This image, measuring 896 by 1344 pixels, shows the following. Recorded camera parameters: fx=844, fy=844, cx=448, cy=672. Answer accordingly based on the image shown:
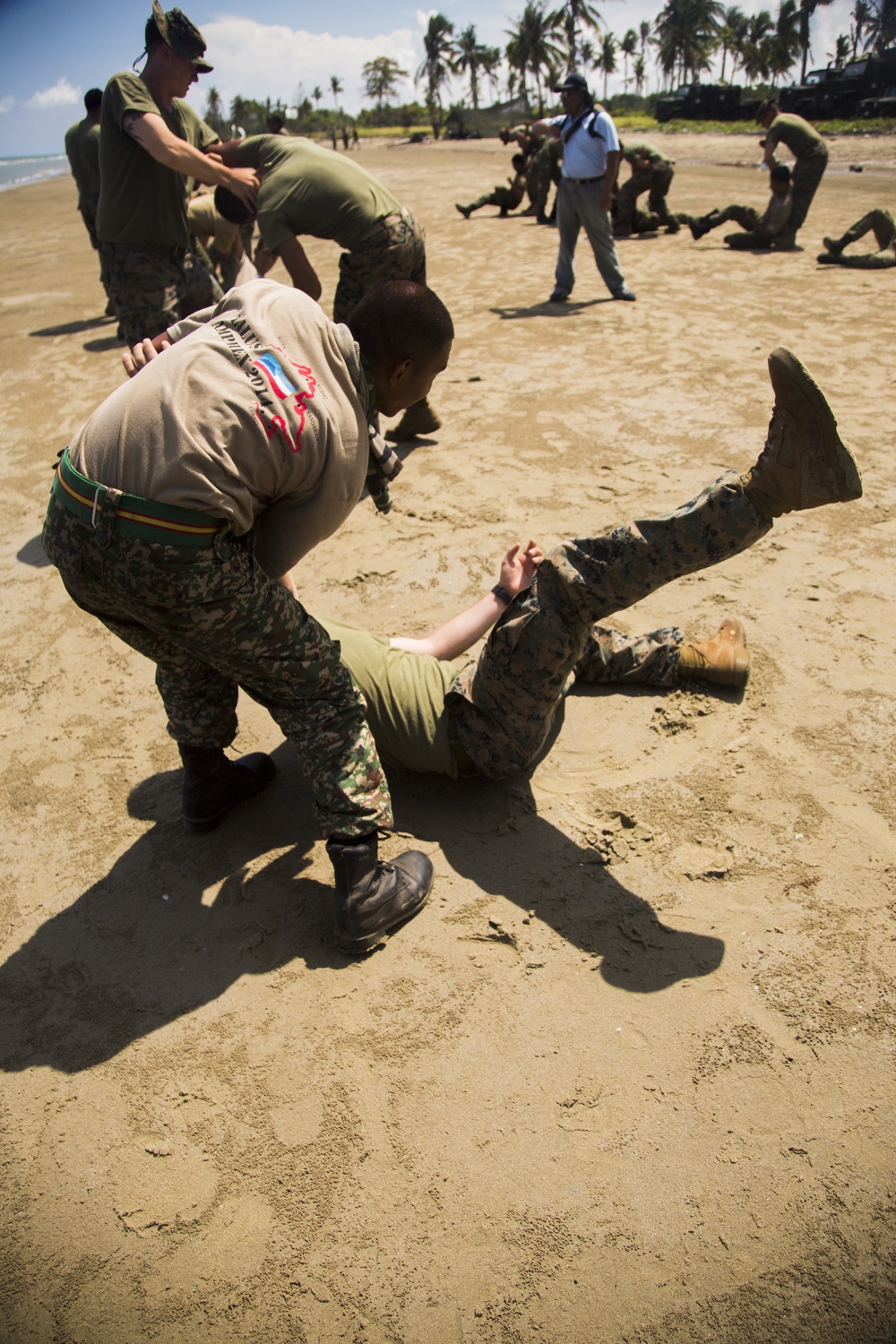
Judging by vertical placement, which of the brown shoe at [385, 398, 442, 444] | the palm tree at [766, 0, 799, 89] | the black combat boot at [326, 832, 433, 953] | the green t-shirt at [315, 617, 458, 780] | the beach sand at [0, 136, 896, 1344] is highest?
the palm tree at [766, 0, 799, 89]

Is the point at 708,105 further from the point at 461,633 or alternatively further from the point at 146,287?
the point at 461,633

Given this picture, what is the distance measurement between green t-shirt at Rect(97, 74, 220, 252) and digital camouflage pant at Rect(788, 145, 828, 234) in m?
6.44

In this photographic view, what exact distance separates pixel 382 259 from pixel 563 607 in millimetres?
2812

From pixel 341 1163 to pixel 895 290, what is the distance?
738 cm

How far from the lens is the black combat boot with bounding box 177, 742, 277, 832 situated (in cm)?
230

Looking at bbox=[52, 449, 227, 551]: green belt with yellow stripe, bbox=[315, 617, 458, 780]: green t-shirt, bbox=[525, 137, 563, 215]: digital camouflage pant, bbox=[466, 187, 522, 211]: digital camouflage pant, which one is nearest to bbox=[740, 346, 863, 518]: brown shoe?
bbox=[315, 617, 458, 780]: green t-shirt

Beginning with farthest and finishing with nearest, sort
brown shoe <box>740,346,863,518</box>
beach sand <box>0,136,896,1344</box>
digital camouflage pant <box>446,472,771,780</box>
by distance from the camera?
digital camouflage pant <box>446,472,771,780</box>, brown shoe <box>740,346,863,518</box>, beach sand <box>0,136,896,1344</box>

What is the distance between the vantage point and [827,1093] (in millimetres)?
1575

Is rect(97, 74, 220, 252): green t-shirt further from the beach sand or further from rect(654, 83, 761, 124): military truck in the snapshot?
rect(654, 83, 761, 124): military truck

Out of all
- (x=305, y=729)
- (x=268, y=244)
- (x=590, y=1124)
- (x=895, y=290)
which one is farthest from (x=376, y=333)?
A: (x=895, y=290)

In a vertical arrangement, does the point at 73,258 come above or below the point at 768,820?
above

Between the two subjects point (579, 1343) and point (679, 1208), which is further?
point (679, 1208)

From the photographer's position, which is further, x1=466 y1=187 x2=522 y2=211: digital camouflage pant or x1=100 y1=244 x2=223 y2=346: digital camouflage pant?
x1=466 y1=187 x2=522 y2=211: digital camouflage pant

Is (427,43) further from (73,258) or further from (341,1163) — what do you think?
(341,1163)
